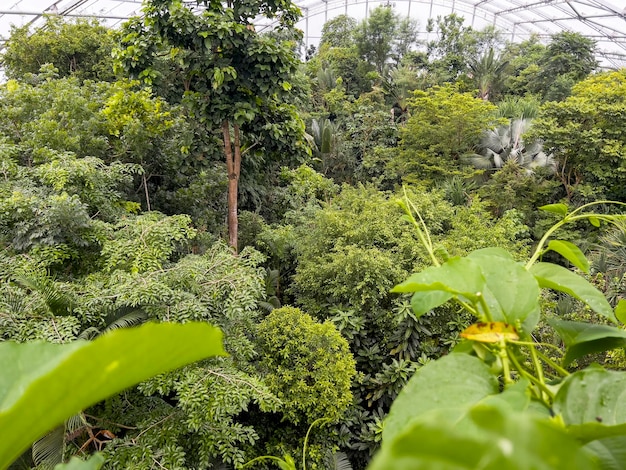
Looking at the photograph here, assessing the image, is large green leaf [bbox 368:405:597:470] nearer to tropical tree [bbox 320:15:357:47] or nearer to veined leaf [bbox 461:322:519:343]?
veined leaf [bbox 461:322:519:343]

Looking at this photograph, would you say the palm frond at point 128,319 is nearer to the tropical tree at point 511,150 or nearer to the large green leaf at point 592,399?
the large green leaf at point 592,399

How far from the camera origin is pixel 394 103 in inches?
337

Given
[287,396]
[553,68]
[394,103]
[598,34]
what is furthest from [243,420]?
[598,34]

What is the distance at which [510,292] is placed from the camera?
28cm

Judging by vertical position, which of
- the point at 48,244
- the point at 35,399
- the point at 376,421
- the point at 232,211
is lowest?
the point at 376,421

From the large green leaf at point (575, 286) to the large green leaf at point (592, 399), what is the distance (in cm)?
8

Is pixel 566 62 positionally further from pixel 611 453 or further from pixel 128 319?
pixel 611 453

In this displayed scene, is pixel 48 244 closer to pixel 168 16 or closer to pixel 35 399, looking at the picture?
pixel 168 16

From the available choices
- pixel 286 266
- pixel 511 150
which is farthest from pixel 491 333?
pixel 511 150

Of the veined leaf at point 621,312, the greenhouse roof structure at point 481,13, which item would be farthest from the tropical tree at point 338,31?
the veined leaf at point 621,312

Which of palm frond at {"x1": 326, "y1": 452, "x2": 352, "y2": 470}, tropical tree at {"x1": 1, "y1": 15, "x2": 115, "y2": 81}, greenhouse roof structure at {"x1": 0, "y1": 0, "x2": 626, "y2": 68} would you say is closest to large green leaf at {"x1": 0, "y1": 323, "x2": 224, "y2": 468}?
palm frond at {"x1": 326, "y1": 452, "x2": 352, "y2": 470}

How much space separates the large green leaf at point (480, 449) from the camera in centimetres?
10

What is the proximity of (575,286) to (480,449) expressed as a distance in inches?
10.5

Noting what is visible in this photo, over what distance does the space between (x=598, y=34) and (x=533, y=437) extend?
14046 mm
